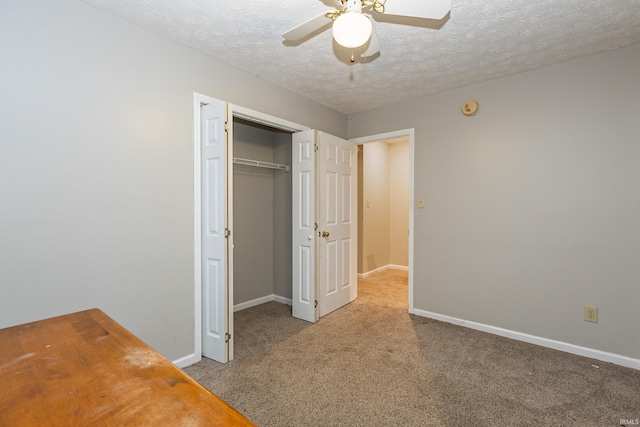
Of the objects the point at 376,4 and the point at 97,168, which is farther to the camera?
the point at 97,168

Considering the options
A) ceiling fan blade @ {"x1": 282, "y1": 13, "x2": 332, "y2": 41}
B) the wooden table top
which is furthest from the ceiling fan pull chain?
the wooden table top

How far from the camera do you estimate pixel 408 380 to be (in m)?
2.19

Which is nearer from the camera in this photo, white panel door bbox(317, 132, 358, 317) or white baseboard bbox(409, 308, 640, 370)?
white baseboard bbox(409, 308, 640, 370)

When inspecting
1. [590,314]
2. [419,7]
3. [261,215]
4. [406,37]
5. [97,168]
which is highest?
[406,37]

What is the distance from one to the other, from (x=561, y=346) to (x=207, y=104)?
367 centimetres

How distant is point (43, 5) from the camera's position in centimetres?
171

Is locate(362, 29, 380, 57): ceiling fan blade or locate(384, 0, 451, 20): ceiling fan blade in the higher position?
locate(362, 29, 380, 57): ceiling fan blade

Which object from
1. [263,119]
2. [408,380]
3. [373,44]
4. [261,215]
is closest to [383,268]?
[261,215]

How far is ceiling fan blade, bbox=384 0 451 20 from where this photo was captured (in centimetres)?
142

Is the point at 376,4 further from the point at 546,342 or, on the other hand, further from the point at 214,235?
the point at 546,342

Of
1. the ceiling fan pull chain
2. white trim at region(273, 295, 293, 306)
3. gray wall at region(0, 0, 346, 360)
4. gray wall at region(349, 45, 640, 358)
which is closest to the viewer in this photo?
the ceiling fan pull chain

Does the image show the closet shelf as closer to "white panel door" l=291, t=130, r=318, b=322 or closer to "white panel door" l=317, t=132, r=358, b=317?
"white panel door" l=291, t=130, r=318, b=322

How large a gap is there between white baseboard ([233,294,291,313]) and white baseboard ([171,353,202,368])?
1238 millimetres

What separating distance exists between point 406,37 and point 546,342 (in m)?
2.86
